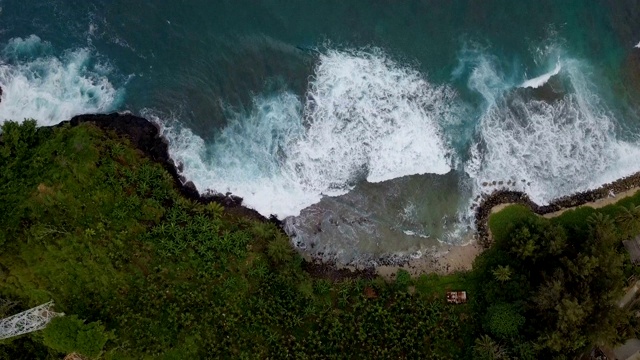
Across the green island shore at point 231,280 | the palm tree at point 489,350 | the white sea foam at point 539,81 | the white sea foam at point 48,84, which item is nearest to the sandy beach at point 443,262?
the green island shore at point 231,280

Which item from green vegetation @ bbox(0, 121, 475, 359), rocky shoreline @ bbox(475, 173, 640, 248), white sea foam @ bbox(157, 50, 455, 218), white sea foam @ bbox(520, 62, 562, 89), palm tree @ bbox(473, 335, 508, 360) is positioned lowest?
palm tree @ bbox(473, 335, 508, 360)

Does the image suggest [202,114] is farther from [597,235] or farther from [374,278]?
[597,235]

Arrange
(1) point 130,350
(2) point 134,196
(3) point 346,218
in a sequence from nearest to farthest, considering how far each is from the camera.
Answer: (1) point 130,350 → (2) point 134,196 → (3) point 346,218

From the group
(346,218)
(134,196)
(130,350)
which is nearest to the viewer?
(130,350)

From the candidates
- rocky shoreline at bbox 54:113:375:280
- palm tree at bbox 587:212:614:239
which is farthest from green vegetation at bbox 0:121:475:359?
palm tree at bbox 587:212:614:239

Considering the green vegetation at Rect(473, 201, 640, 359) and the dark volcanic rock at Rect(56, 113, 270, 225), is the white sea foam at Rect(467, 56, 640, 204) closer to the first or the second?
the green vegetation at Rect(473, 201, 640, 359)

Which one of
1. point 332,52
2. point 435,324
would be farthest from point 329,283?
point 332,52
